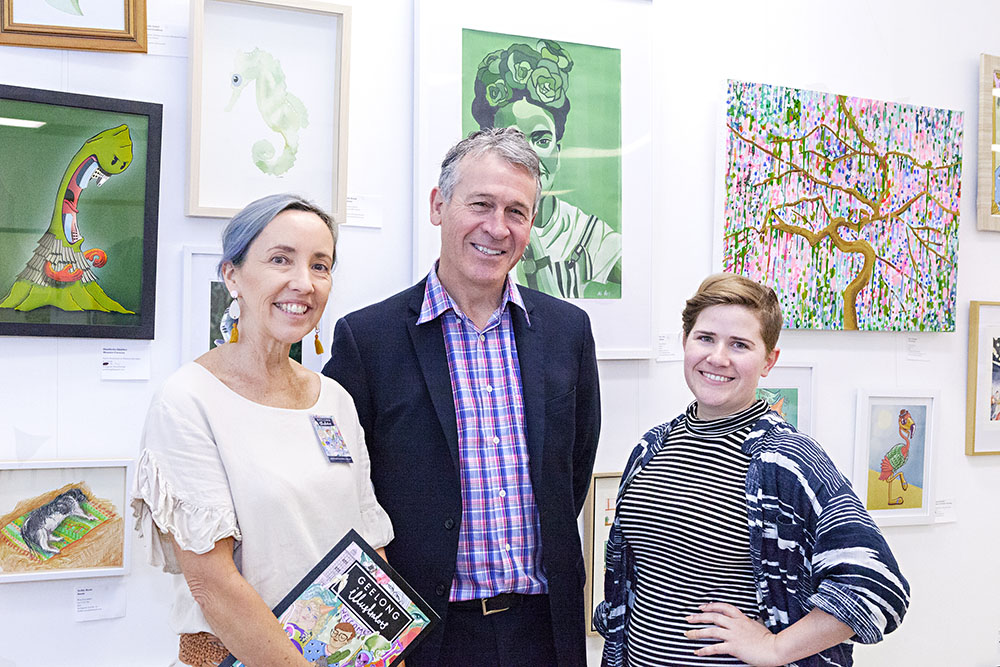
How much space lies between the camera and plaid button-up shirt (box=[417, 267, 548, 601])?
1854 mm

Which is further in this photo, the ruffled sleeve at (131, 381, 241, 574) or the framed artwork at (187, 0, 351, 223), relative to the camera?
the framed artwork at (187, 0, 351, 223)

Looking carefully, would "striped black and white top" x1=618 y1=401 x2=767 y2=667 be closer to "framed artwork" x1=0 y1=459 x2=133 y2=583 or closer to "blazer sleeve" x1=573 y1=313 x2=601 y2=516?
"blazer sleeve" x1=573 y1=313 x2=601 y2=516

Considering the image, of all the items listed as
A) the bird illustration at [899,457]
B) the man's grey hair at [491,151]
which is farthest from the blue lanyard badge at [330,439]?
the bird illustration at [899,457]

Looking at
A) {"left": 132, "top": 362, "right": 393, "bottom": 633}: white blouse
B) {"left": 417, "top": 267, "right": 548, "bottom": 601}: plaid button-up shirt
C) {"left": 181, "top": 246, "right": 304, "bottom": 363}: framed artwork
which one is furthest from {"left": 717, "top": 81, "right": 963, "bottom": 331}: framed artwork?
{"left": 132, "top": 362, "right": 393, "bottom": 633}: white blouse

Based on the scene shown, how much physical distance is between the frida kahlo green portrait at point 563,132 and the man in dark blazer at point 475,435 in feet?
1.65

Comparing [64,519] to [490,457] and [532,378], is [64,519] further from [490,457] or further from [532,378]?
[532,378]

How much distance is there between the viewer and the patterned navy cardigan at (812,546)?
148 cm

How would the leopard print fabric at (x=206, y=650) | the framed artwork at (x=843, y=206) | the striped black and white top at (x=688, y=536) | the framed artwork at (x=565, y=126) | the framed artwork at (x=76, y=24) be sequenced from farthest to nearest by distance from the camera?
the framed artwork at (x=843, y=206) → the framed artwork at (x=565, y=126) → the framed artwork at (x=76, y=24) → the striped black and white top at (x=688, y=536) → the leopard print fabric at (x=206, y=650)

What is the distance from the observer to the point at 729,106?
2709 millimetres

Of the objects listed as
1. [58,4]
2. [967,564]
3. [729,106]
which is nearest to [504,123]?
[729,106]

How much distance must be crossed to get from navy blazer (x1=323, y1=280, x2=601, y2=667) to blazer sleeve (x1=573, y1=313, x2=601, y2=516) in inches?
3.7

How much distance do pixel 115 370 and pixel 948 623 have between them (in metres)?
2.81

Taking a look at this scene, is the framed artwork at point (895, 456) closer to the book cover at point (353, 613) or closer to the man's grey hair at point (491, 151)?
the man's grey hair at point (491, 151)

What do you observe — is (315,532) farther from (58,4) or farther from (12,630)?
(58,4)
